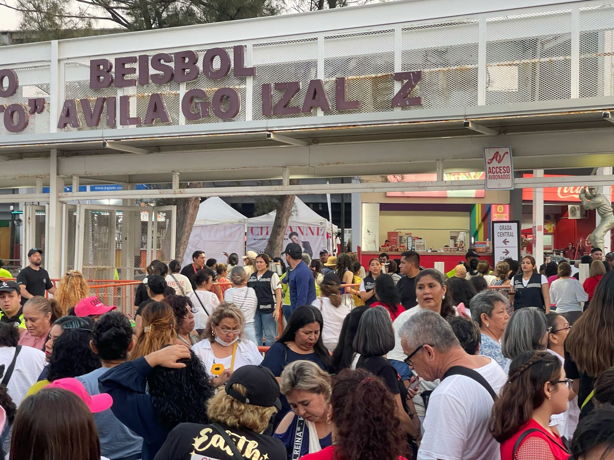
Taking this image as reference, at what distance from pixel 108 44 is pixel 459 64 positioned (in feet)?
21.9

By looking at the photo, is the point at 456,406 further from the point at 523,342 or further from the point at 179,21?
the point at 179,21

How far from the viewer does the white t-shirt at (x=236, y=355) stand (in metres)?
5.95

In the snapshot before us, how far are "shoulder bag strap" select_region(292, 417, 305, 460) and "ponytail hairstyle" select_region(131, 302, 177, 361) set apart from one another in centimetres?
125

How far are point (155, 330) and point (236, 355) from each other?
1270mm

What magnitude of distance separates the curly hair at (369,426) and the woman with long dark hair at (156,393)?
120 centimetres

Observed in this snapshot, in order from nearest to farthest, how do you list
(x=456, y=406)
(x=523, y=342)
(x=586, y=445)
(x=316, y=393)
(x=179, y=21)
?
(x=586, y=445) → (x=456, y=406) → (x=316, y=393) → (x=523, y=342) → (x=179, y=21)

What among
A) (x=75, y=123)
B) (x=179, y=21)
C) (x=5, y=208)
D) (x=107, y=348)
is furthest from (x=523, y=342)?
(x=5, y=208)

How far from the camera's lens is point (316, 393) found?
3.97 meters

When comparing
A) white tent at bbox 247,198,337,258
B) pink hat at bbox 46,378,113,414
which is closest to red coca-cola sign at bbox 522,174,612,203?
white tent at bbox 247,198,337,258

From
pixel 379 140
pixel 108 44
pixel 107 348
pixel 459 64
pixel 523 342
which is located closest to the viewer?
pixel 107 348

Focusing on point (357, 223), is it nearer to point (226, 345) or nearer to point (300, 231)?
point (300, 231)

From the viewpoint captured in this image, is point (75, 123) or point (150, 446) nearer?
point (150, 446)

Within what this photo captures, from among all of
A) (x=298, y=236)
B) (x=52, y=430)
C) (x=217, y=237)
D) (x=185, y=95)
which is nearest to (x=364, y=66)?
(x=185, y=95)

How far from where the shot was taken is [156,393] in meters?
4.02
